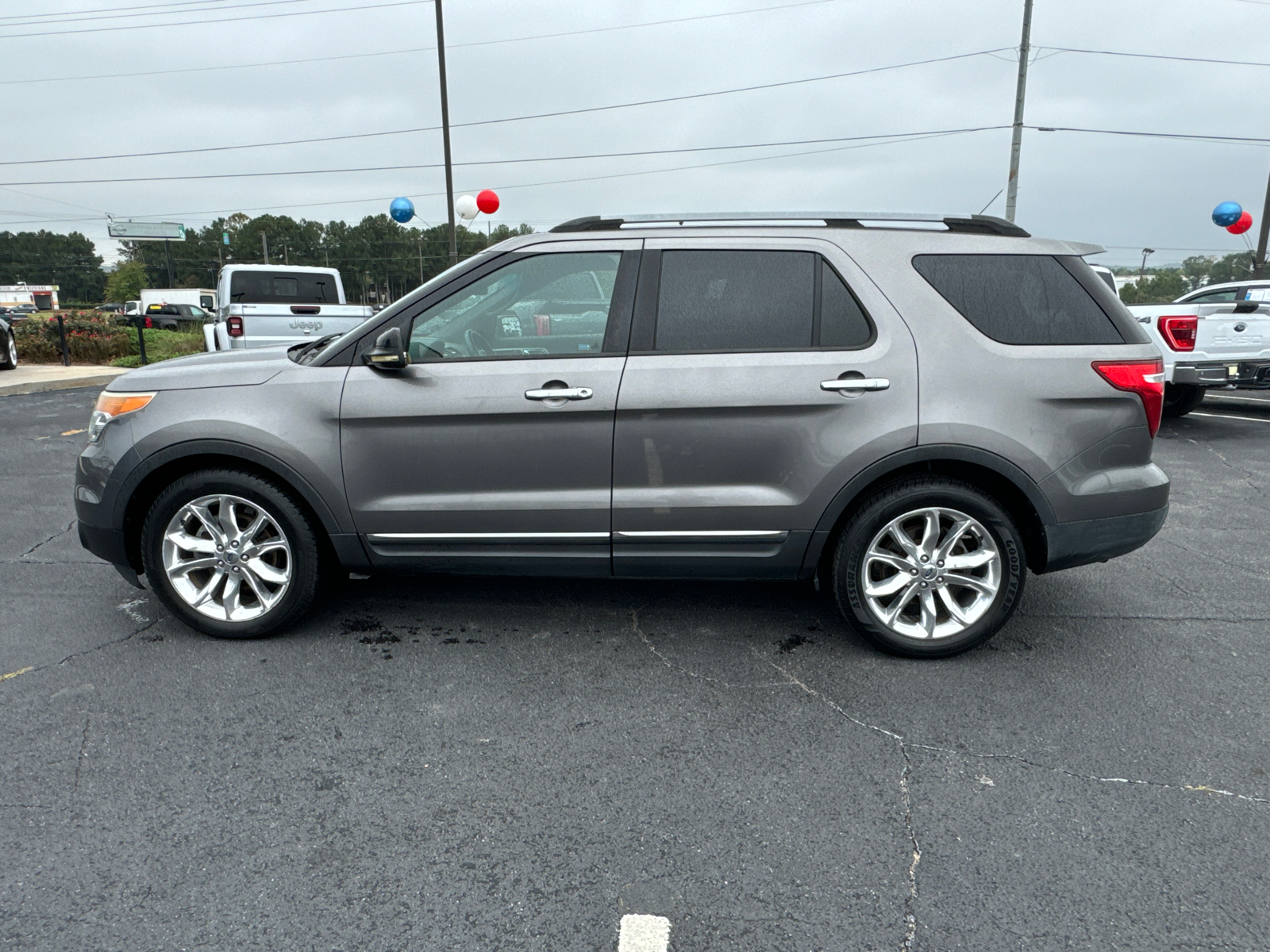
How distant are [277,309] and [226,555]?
7831 mm

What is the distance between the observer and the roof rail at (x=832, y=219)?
3.88 metres

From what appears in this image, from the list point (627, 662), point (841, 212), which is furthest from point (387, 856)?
point (841, 212)

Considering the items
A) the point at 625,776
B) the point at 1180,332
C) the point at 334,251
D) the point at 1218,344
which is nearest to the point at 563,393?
the point at 625,776

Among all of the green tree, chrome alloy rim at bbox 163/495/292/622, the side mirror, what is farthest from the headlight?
the green tree

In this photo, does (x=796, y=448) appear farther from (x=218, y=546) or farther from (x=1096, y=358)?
(x=218, y=546)

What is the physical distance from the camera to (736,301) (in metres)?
3.76

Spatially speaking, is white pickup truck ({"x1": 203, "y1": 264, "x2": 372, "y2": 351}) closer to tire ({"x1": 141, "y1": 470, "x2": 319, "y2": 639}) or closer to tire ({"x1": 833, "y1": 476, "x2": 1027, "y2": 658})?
tire ({"x1": 141, "y1": 470, "x2": 319, "y2": 639})

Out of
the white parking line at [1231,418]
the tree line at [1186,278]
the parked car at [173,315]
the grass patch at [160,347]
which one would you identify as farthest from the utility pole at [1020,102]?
the parked car at [173,315]

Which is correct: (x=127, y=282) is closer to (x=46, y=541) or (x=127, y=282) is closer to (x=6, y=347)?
(x=6, y=347)

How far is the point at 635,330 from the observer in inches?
148

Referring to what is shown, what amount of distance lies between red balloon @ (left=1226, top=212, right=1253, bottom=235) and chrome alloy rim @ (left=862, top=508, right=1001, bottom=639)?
22.1 metres

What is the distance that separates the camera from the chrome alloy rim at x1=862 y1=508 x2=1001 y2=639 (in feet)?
12.4

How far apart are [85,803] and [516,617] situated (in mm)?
1969

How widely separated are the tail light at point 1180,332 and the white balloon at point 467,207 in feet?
54.5
